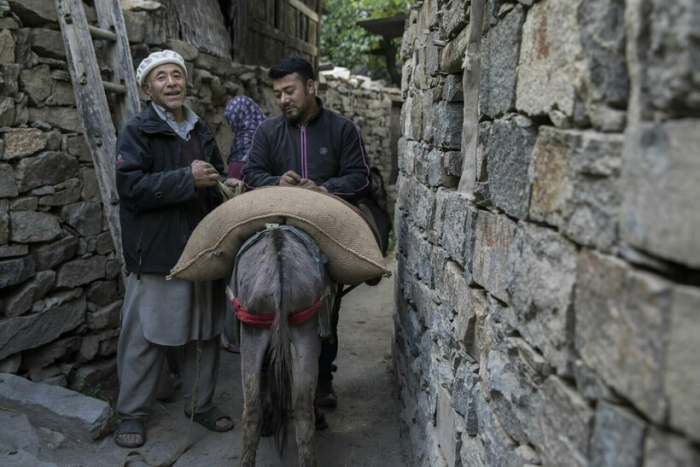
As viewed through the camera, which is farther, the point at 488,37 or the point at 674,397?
the point at 488,37

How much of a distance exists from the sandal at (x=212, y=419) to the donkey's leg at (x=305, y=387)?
106 centimetres

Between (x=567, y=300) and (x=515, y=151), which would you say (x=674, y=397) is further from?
(x=515, y=151)

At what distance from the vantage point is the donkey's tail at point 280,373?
8.14 ft

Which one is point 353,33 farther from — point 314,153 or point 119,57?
point 314,153

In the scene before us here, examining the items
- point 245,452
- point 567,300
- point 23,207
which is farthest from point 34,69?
point 567,300

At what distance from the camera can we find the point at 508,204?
154 centimetres

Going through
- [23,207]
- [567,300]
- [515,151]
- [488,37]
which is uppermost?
[488,37]

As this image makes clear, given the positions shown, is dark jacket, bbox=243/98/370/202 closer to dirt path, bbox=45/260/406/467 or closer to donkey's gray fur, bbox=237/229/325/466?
donkey's gray fur, bbox=237/229/325/466

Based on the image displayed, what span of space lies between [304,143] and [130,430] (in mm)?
1888

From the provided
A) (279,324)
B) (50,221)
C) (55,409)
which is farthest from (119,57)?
(279,324)

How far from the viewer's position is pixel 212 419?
353 cm

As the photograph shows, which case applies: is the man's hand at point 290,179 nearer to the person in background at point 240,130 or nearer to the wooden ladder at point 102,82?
the wooden ladder at point 102,82

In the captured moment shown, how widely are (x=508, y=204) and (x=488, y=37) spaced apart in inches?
22.2

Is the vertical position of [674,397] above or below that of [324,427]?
above
